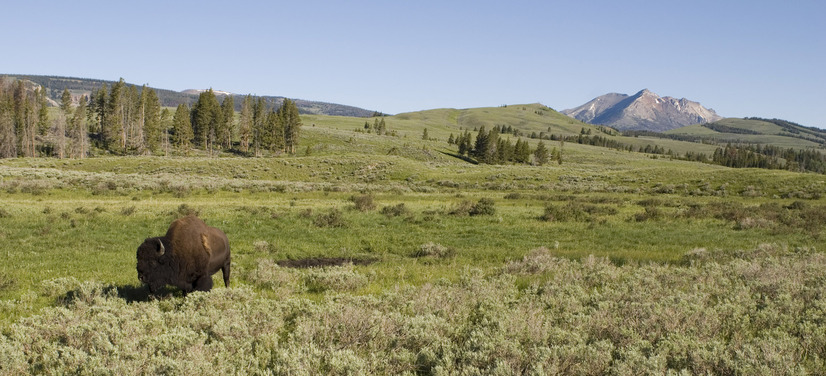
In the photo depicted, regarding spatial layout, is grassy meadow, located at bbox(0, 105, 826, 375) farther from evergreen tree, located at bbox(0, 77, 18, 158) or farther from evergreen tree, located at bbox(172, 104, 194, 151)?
evergreen tree, located at bbox(0, 77, 18, 158)

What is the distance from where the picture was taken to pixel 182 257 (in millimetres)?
8891

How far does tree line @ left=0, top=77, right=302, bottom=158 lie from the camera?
86.1 m

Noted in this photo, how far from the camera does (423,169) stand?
7912cm

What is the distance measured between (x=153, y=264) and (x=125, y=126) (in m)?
110

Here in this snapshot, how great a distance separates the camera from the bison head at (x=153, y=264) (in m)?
8.47

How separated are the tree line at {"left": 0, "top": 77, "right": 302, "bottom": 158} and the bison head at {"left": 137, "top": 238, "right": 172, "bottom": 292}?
3791 inches

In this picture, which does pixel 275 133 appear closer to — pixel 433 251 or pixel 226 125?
pixel 226 125

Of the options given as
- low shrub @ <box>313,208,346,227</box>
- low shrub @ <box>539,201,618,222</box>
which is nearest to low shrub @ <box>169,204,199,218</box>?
low shrub @ <box>313,208,346,227</box>

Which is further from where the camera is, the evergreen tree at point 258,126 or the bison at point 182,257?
the evergreen tree at point 258,126

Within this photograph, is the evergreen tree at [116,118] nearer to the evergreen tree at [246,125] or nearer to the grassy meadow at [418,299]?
the evergreen tree at [246,125]

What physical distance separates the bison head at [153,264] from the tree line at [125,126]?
316 ft

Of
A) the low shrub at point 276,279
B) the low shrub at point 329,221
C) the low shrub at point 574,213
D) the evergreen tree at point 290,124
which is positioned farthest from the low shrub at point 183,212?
the evergreen tree at point 290,124

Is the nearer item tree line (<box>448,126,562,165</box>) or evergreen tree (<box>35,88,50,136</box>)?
evergreen tree (<box>35,88,50,136</box>)

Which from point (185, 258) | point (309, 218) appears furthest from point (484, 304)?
point (309, 218)
